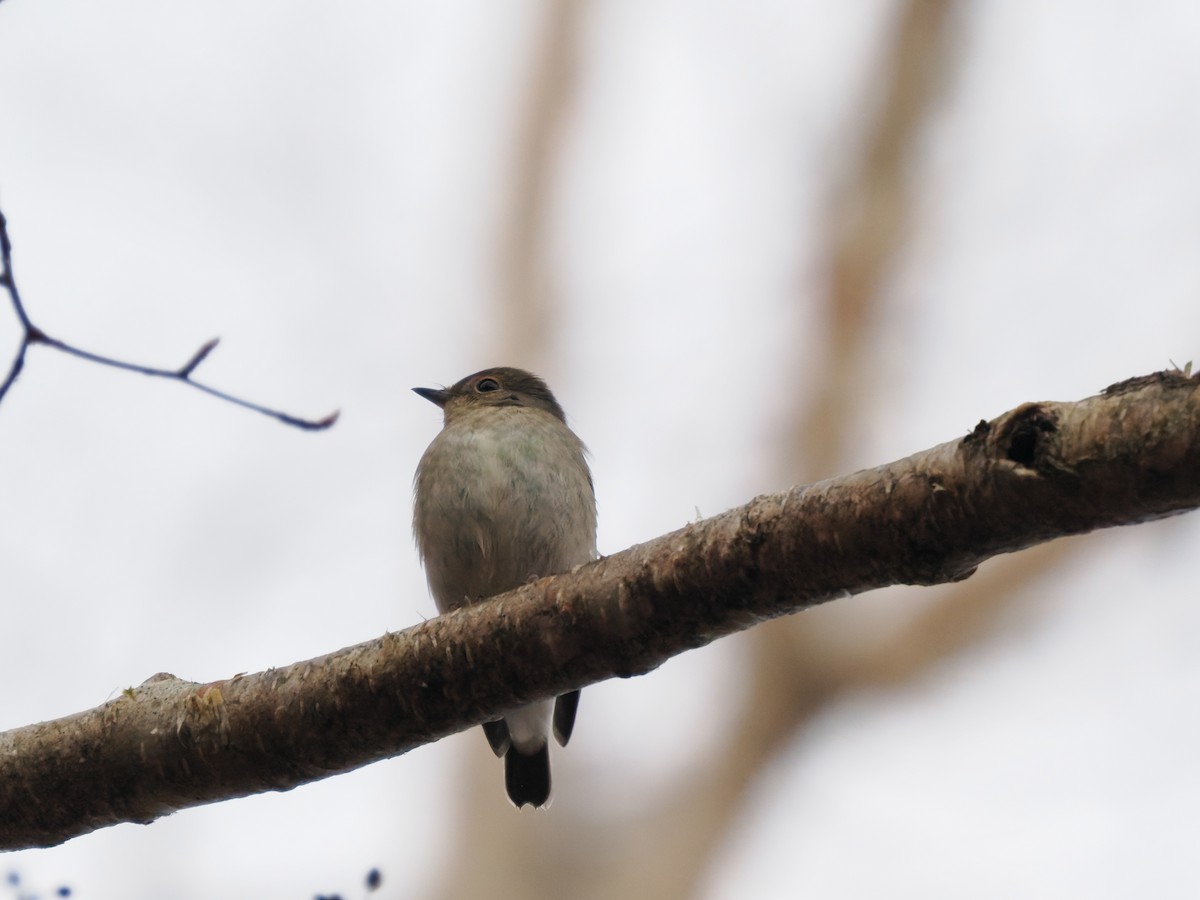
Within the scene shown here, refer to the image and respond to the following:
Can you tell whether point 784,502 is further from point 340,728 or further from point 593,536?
point 593,536

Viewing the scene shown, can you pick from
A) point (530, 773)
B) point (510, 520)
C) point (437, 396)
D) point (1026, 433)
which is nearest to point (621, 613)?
point (1026, 433)

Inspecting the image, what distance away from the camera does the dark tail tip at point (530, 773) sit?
5578mm

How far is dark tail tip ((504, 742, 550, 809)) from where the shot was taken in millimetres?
5578

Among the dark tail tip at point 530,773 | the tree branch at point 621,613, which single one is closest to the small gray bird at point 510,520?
the dark tail tip at point 530,773

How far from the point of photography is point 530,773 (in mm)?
5590

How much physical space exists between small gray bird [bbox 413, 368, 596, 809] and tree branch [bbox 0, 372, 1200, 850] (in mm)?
1847

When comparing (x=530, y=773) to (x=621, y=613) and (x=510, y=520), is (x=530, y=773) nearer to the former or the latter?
(x=510, y=520)

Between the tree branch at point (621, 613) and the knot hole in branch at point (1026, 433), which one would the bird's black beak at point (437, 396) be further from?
the knot hole in branch at point (1026, 433)

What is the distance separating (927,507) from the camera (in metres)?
2.36

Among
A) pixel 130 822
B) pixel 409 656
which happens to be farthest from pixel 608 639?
pixel 130 822

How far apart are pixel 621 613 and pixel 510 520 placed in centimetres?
228

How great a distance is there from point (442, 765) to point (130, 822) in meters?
5.19

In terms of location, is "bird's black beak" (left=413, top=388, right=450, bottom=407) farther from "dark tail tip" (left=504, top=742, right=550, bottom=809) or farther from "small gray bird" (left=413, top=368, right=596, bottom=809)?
"dark tail tip" (left=504, top=742, right=550, bottom=809)

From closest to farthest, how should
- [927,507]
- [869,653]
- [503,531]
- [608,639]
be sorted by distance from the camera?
[927,507]
[608,639]
[503,531]
[869,653]
